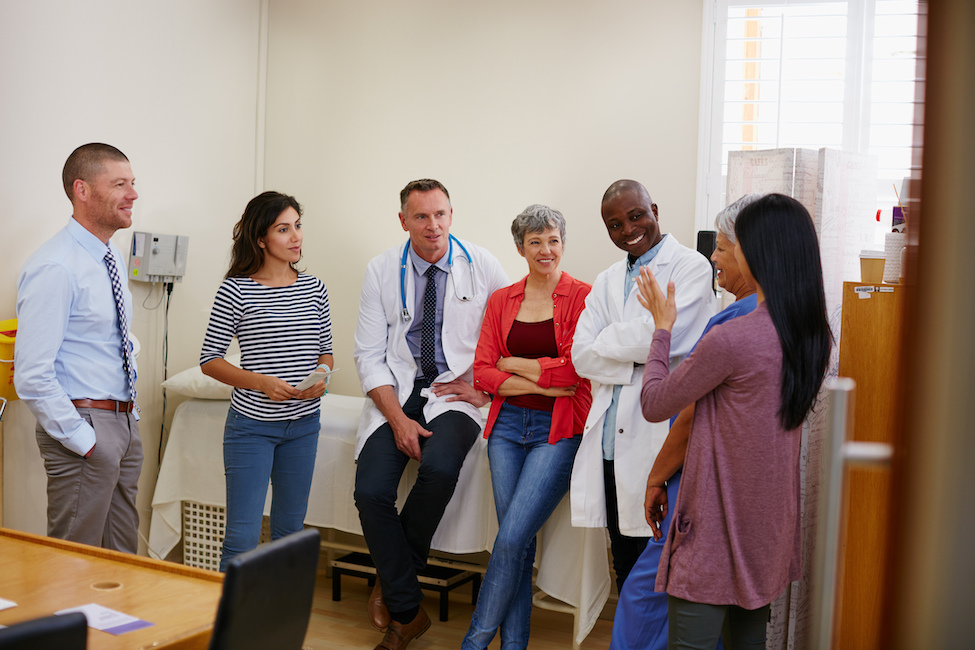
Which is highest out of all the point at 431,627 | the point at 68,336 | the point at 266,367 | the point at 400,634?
the point at 68,336

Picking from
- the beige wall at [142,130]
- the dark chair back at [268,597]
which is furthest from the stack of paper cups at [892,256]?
the beige wall at [142,130]

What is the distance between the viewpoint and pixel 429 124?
13.7ft

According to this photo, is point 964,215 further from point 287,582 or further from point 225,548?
point 225,548

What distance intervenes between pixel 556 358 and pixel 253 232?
3.88 feet

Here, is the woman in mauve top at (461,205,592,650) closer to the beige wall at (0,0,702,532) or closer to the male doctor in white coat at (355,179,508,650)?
the male doctor in white coat at (355,179,508,650)

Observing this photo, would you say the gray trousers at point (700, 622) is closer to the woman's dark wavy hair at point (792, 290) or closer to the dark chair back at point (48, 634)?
the woman's dark wavy hair at point (792, 290)

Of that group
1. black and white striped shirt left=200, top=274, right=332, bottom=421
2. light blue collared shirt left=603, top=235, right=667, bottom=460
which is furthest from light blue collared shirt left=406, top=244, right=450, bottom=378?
light blue collared shirt left=603, top=235, right=667, bottom=460

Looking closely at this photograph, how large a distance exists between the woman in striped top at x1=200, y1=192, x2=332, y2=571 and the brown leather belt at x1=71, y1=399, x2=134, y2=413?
0.31 m

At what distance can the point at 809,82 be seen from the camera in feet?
11.5

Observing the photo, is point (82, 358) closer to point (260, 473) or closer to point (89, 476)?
point (89, 476)

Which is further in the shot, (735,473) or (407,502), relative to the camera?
(407,502)

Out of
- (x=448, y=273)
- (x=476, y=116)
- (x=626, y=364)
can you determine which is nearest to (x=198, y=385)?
(x=448, y=273)

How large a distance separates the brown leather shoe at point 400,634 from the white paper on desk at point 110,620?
5.21 feet

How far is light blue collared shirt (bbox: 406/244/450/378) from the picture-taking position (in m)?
3.11
